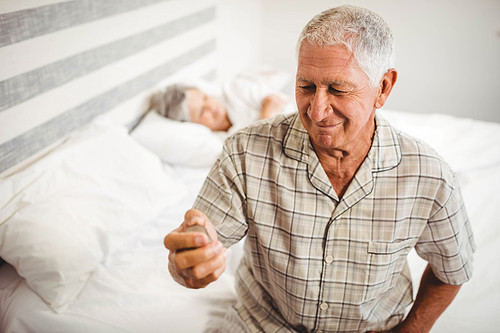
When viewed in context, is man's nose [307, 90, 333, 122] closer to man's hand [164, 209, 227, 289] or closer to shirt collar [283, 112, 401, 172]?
shirt collar [283, 112, 401, 172]

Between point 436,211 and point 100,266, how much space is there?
3.42 ft

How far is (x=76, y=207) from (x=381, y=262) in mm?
944

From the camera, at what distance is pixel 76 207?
130 cm

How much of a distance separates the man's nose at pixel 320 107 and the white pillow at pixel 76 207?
833mm

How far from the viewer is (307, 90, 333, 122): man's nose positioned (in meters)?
0.86

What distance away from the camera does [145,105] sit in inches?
82.6

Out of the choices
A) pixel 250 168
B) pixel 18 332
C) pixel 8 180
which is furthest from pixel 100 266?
pixel 250 168

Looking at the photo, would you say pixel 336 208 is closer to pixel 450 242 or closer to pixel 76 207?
pixel 450 242

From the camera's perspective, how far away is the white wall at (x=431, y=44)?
112 inches

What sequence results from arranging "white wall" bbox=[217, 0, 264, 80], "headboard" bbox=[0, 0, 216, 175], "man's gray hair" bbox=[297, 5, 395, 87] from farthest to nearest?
1. "white wall" bbox=[217, 0, 264, 80]
2. "headboard" bbox=[0, 0, 216, 175]
3. "man's gray hair" bbox=[297, 5, 395, 87]

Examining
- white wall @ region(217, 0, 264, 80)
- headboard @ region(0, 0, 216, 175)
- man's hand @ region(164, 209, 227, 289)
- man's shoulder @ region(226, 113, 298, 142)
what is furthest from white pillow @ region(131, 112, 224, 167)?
man's hand @ region(164, 209, 227, 289)

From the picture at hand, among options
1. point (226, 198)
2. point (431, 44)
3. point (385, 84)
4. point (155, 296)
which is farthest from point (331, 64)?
point (431, 44)

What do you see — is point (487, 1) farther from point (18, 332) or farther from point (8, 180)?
point (18, 332)

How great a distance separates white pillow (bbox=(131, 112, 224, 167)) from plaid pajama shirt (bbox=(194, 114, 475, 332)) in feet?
3.01
